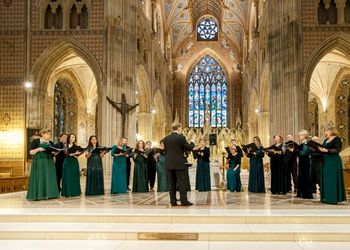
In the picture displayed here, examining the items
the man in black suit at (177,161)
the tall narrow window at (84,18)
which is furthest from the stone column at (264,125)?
the man in black suit at (177,161)

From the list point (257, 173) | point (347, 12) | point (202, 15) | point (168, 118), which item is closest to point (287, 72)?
point (347, 12)

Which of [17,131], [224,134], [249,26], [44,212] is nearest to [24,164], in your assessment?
[17,131]

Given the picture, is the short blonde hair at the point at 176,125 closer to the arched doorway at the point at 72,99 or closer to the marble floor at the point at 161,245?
the marble floor at the point at 161,245

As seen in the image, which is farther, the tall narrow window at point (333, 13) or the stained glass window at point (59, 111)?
the stained glass window at point (59, 111)

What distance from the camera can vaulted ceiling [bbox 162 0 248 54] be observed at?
39.9 metres

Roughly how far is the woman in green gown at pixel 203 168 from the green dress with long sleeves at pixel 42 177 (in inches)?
171

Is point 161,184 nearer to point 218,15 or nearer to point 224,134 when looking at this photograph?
point 224,134

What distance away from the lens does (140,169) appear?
44.5 feet

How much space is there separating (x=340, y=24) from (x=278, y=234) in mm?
15856

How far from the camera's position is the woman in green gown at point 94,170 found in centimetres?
1233

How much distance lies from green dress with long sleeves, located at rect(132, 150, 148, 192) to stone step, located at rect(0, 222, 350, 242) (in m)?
5.83

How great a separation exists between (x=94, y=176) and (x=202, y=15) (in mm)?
35451

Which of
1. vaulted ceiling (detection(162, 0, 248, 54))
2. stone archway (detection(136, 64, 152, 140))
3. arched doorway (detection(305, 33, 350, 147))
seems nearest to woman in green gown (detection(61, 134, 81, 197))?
stone archway (detection(136, 64, 152, 140))

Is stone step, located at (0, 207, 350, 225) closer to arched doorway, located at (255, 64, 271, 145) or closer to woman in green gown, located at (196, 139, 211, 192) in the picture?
woman in green gown, located at (196, 139, 211, 192)
